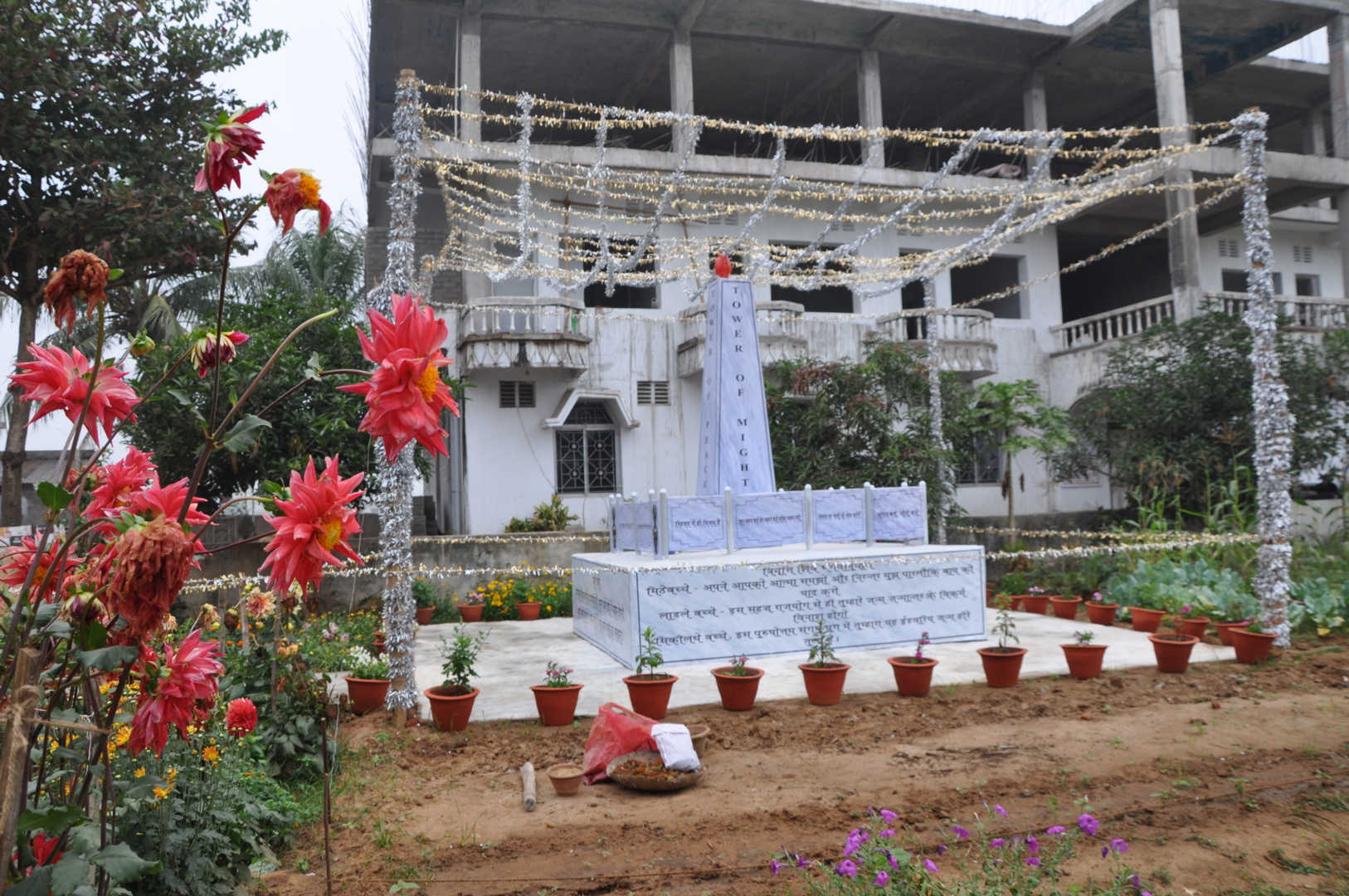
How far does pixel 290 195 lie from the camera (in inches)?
71.9

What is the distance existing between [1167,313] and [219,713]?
1796 cm

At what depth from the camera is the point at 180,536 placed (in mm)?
1390

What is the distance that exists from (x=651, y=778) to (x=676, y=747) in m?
0.24

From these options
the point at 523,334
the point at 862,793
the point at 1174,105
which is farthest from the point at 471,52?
the point at 862,793

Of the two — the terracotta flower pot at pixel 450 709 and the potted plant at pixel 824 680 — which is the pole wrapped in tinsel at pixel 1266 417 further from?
the terracotta flower pot at pixel 450 709

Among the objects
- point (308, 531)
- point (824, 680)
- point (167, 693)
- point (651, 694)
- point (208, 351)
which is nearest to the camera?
point (308, 531)

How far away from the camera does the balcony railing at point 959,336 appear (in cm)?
1655

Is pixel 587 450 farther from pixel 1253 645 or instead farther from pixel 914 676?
pixel 1253 645

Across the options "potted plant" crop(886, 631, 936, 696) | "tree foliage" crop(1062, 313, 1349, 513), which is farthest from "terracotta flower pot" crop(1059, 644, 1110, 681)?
"tree foliage" crop(1062, 313, 1349, 513)

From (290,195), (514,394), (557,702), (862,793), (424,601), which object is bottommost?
(862,793)

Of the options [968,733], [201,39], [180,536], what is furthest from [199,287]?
[180,536]

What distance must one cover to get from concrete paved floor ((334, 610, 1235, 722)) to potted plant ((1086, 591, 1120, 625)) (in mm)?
389

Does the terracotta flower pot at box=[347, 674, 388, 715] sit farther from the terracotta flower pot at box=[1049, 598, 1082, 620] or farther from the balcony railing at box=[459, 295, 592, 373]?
the terracotta flower pot at box=[1049, 598, 1082, 620]

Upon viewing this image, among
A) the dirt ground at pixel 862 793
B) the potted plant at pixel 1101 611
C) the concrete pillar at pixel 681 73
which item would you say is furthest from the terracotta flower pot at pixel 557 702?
the concrete pillar at pixel 681 73
